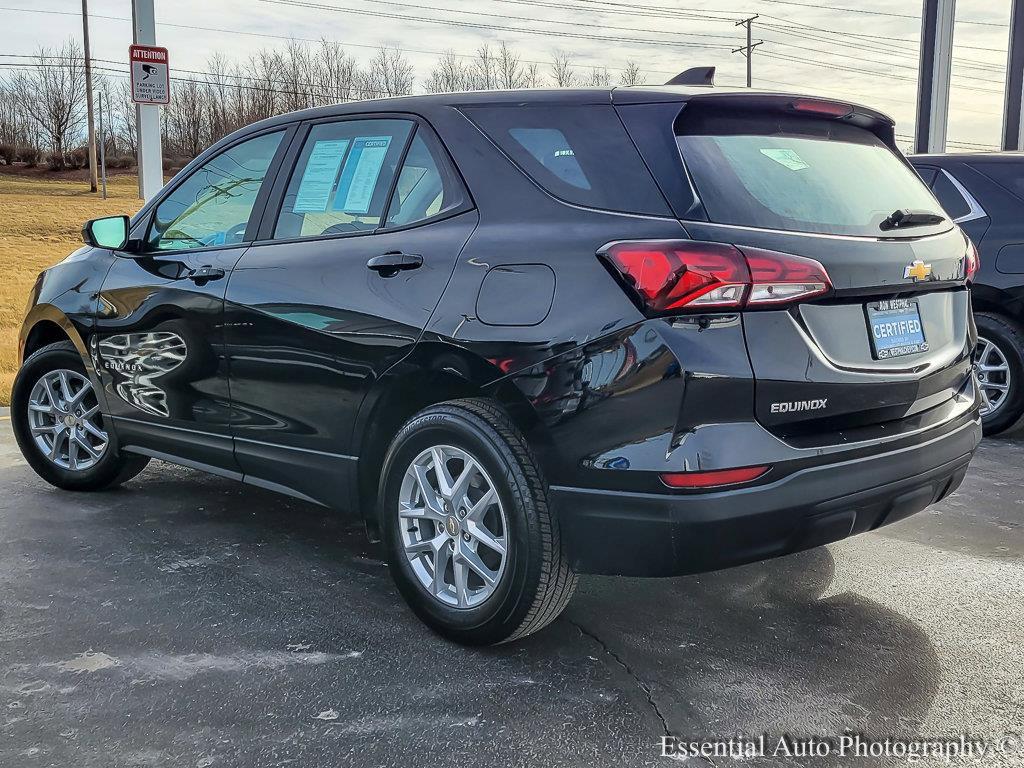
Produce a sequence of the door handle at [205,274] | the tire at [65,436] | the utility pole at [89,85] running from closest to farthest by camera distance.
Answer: the door handle at [205,274]
the tire at [65,436]
the utility pole at [89,85]

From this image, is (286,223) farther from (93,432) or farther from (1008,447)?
(1008,447)

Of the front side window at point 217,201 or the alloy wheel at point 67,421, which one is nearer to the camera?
the front side window at point 217,201

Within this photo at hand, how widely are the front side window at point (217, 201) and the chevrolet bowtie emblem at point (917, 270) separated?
2.36 m

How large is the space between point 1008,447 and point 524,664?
424 centimetres

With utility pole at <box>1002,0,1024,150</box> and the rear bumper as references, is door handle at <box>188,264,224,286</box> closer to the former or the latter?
the rear bumper

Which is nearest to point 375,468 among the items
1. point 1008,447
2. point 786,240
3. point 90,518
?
point 786,240

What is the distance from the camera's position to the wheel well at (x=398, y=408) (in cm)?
297

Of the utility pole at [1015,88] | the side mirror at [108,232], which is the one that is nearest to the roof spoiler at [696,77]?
the side mirror at [108,232]

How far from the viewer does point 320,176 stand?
371 cm

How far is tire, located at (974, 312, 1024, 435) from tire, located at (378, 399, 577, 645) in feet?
13.4

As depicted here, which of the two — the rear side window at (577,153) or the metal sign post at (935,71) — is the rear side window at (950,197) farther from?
the metal sign post at (935,71)

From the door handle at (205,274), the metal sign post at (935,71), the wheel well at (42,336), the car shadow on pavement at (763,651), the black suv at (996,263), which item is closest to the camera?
the car shadow on pavement at (763,651)

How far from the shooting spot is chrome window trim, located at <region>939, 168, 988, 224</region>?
6.06m

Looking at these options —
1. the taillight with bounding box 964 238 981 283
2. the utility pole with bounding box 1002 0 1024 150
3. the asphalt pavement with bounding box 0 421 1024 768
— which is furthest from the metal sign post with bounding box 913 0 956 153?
the taillight with bounding box 964 238 981 283
